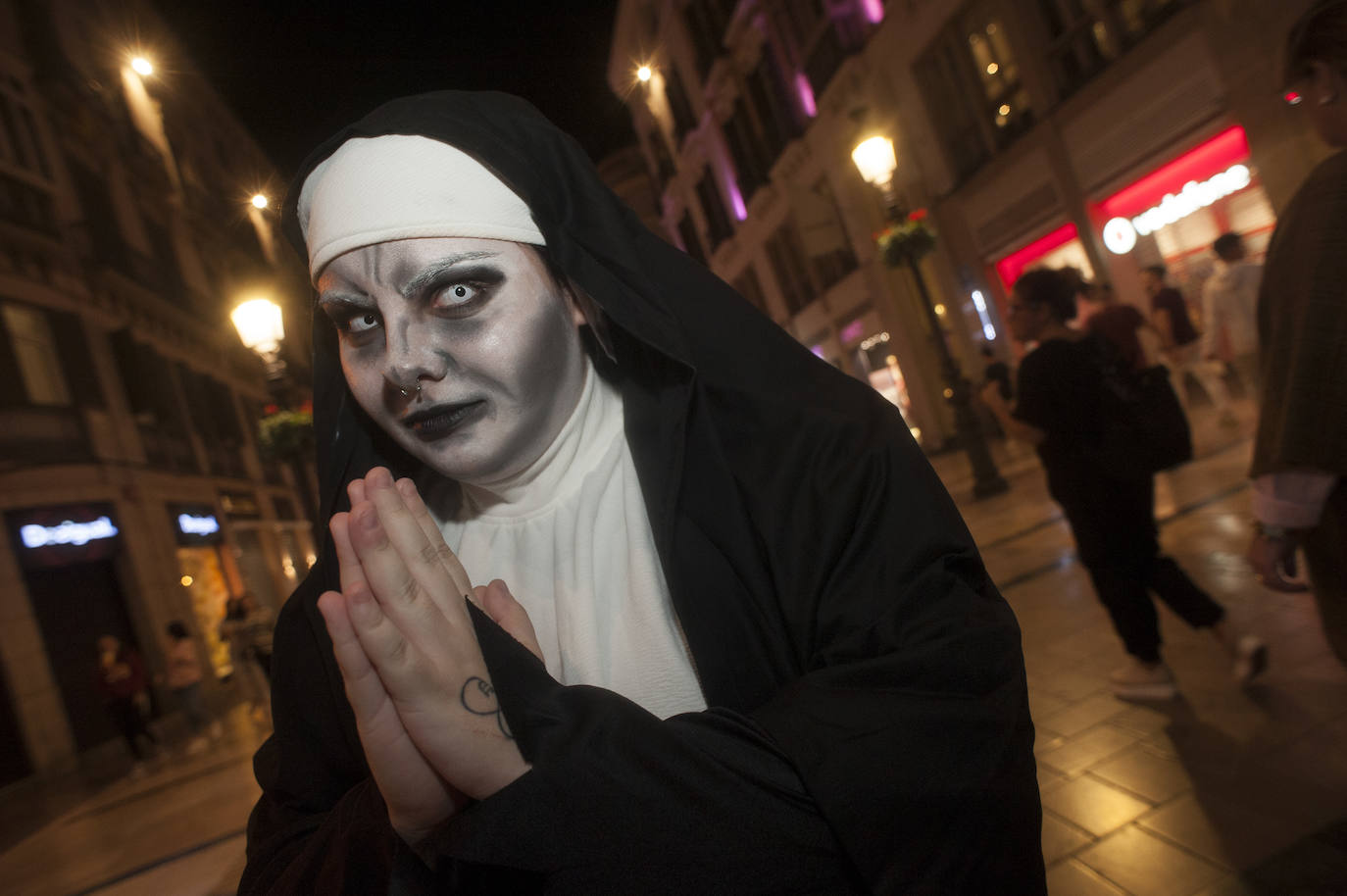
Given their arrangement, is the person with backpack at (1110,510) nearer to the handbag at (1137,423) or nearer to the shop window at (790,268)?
the handbag at (1137,423)

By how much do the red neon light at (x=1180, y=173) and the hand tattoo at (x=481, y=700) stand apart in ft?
35.6

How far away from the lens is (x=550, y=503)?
4.42 ft

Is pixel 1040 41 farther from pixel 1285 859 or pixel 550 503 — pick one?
pixel 550 503

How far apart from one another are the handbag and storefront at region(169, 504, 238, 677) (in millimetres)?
14722

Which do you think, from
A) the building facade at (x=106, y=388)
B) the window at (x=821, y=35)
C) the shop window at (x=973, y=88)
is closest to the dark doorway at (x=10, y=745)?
the building facade at (x=106, y=388)

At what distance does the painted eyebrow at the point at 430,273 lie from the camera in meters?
1.16

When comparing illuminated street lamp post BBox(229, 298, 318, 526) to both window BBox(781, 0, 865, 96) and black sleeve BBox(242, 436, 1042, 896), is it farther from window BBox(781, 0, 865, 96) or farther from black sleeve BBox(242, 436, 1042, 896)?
window BBox(781, 0, 865, 96)

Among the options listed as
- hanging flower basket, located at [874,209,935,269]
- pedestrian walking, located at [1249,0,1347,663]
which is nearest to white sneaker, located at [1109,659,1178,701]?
pedestrian walking, located at [1249,0,1347,663]

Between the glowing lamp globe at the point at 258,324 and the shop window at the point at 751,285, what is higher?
the shop window at the point at 751,285

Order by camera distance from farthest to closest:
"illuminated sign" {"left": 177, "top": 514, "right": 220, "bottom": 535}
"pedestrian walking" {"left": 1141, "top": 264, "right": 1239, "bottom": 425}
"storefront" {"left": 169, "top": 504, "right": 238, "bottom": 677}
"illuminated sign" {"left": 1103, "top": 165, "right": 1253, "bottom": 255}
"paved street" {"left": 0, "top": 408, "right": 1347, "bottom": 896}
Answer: "illuminated sign" {"left": 177, "top": 514, "right": 220, "bottom": 535} < "storefront" {"left": 169, "top": 504, "right": 238, "bottom": 677} < "illuminated sign" {"left": 1103, "top": 165, "right": 1253, "bottom": 255} < "pedestrian walking" {"left": 1141, "top": 264, "right": 1239, "bottom": 425} < "paved street" {"left": 0, "top": 408, "right": 1347, "bottom": 896}

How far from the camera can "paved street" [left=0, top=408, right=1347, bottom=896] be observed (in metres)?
2.26

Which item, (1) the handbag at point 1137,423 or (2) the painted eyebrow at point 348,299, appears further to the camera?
(1) the handbag at point 1137,423

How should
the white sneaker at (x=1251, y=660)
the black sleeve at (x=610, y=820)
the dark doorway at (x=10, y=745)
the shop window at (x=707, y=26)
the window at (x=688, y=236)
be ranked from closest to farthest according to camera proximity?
the black sleeve at (x=610, y=820)
the white sneaker at (x=1251, y=660)
the dark doorway at (x=10, y=745)
the shop window at (x=707, y=26)
the window at (x=688, y=236)

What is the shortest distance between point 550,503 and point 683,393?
0.34 meters
